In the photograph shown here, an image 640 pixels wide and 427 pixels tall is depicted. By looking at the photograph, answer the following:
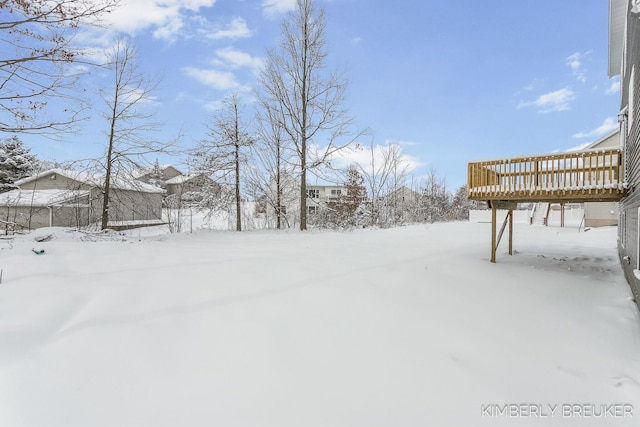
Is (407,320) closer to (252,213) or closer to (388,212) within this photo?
(252,213)

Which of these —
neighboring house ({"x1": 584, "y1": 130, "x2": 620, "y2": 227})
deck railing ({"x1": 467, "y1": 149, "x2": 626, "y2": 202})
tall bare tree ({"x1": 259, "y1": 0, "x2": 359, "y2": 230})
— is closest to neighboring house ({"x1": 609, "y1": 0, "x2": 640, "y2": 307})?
deck railing ({"x1": 467, "y1": 149, "x2": 626, "y2": 202})

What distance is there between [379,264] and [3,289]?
4917 mm

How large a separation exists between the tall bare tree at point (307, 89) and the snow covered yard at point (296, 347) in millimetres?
8759

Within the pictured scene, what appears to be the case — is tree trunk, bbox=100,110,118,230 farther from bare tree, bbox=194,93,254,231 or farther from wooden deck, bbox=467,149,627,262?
wooden deck, bbox=467,149,627,262

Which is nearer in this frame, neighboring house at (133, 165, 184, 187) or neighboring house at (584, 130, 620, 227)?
neighboring house at (133, 165, 184, 187)

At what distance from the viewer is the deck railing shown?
540cm

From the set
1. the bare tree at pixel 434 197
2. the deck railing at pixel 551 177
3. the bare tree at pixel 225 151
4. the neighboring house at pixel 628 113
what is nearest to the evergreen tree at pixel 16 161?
the bare tree at pixel 225 151

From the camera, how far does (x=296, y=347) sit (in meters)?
2.58

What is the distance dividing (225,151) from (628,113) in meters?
11.8

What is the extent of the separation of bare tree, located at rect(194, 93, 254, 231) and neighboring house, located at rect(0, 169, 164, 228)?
2.34m

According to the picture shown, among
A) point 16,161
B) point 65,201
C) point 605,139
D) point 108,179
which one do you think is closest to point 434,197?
point 605,139

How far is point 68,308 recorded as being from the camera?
289cm

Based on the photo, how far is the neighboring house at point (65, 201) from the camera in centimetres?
993

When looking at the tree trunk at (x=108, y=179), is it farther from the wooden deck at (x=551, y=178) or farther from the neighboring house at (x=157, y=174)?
the wooden deck at (x=551, y=178)
